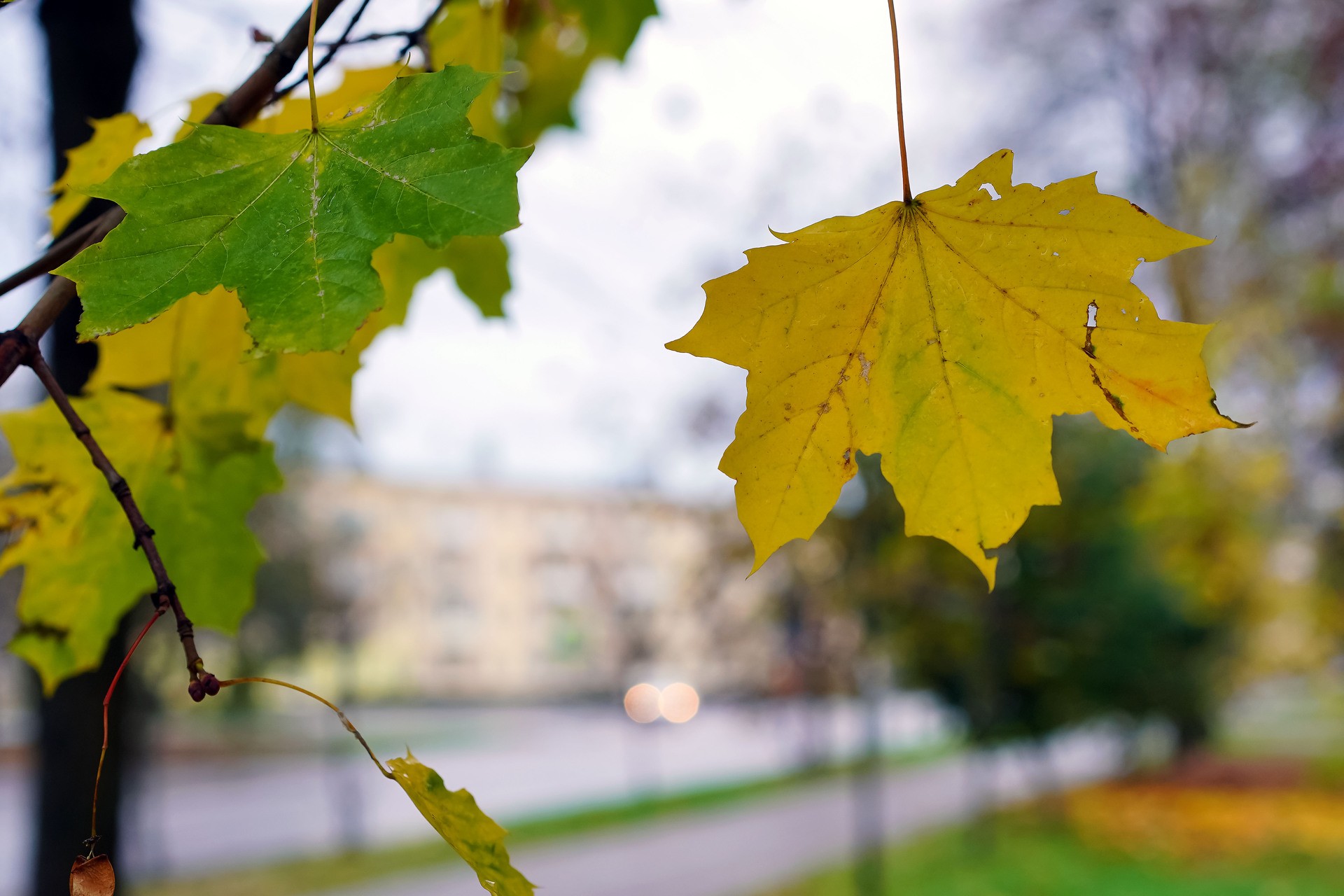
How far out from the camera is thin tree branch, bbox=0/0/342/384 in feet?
1.87

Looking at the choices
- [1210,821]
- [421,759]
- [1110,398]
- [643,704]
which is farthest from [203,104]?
[421,759]

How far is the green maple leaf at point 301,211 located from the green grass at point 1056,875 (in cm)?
740

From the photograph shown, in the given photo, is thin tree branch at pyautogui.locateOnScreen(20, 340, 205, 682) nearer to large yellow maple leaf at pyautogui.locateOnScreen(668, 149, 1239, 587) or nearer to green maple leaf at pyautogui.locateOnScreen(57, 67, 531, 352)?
green maple leaf at pyautogui.locateOnScreen(57, 67, 531, 352)

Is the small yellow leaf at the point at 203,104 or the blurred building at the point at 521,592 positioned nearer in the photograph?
the small yellow leaf at the point at 203,104

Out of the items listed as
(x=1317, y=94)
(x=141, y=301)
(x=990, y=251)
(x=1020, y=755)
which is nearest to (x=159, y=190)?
(x=141, y=301)

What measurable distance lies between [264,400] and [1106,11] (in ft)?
32.3

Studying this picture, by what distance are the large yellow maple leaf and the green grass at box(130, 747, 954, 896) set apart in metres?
8.70

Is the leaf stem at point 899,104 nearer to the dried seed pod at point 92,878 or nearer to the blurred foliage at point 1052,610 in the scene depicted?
the dried seed pod at point 92,878

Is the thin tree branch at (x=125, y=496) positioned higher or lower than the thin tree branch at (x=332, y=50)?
lower

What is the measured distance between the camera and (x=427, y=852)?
32.0 ft

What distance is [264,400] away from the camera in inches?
35.3

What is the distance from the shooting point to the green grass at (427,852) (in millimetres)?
8211

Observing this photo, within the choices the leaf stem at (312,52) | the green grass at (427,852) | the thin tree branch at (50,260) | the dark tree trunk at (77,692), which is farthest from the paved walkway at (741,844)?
the leaf stem at (312,52)

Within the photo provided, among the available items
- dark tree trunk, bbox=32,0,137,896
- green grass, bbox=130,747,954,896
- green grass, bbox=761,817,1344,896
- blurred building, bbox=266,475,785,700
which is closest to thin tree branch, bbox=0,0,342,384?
blurred building, bbox=266,475,785,700
